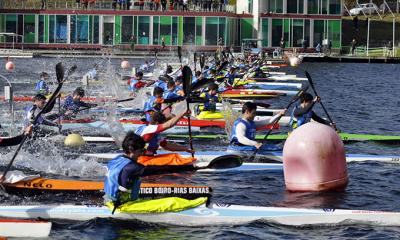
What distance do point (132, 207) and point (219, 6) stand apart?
6403cm

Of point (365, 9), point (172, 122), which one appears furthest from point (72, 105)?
point (365, 9)

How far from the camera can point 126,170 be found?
1276 centimetres

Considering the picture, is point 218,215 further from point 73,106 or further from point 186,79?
point 73,106

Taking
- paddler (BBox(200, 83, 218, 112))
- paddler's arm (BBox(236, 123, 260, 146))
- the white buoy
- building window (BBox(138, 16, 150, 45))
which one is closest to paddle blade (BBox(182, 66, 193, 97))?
paddler's arm (BBox(236, 123, 260, 146))

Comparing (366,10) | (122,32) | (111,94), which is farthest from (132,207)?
(366,10)

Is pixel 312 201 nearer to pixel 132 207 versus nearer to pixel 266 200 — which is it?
pixel 266 200

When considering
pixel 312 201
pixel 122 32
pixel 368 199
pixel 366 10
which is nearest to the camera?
pixel 312 201

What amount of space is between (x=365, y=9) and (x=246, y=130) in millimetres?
79648

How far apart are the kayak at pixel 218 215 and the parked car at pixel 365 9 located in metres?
82.1

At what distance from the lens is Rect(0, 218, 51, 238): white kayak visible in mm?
12375

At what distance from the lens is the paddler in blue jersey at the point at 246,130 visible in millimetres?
17734

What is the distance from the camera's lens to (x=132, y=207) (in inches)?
519

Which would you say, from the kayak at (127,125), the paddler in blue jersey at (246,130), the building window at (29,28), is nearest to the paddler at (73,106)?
the kayak at (127,125)

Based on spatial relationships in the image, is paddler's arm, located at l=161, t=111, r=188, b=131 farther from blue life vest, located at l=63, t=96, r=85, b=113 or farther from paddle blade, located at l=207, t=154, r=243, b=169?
blue life vest, located at l=63, t=96, r=85, b=113
